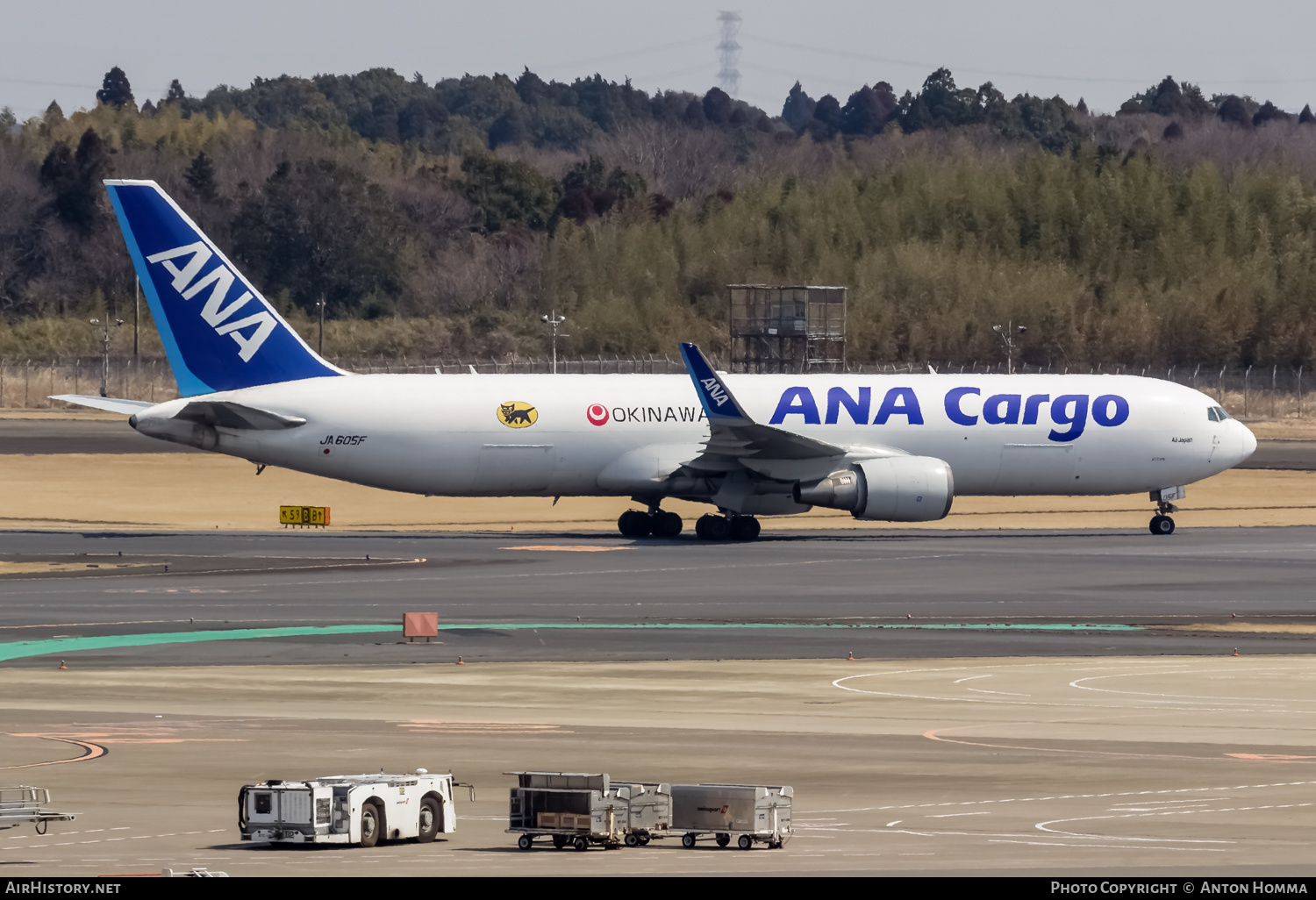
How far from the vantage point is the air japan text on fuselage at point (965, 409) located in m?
54.0

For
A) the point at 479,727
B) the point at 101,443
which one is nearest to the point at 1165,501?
the point at 479,727

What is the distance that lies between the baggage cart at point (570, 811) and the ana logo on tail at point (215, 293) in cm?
3590

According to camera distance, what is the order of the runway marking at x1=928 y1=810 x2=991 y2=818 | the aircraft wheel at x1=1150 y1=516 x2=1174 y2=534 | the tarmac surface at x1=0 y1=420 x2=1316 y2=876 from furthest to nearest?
the aircraft wheel at x1=1150 y1=516 x2=1174 y2=534
the runway marking at x1=928 y1=810 x2=991 y2=818
the tarmac surface at x1=0 y1=420 x2=1316 y2=876

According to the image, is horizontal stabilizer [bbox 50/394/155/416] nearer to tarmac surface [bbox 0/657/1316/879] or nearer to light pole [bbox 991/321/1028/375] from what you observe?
tarmac surface [bbox 0/657/1316/879]

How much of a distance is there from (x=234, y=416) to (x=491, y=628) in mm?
16833

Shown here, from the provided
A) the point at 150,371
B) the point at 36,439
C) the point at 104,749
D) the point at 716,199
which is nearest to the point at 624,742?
the point at 104,749

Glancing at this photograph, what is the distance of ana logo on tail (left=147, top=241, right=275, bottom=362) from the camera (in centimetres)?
5112

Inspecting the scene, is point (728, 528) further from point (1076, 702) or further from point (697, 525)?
point (1076, 702)

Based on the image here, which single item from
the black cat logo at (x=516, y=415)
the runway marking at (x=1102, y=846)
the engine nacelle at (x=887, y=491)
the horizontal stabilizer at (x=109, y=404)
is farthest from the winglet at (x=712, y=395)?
the runway marking at (x=1102, y=846)

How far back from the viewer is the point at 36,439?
8762 centimetres

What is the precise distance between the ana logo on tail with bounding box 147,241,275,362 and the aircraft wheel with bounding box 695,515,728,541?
1303 cm

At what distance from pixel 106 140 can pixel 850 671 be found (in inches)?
7091

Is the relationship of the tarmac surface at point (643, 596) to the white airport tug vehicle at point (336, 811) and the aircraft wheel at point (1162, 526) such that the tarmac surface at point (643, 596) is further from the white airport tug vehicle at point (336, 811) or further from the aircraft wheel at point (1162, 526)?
the white airport tug vehicle at point (336, 811)

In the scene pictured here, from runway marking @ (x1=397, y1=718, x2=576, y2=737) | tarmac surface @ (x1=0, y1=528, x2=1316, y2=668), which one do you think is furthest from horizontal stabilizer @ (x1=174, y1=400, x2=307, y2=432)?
runway marking @ (x1=397, y1=718, x2=576, y2=737)
